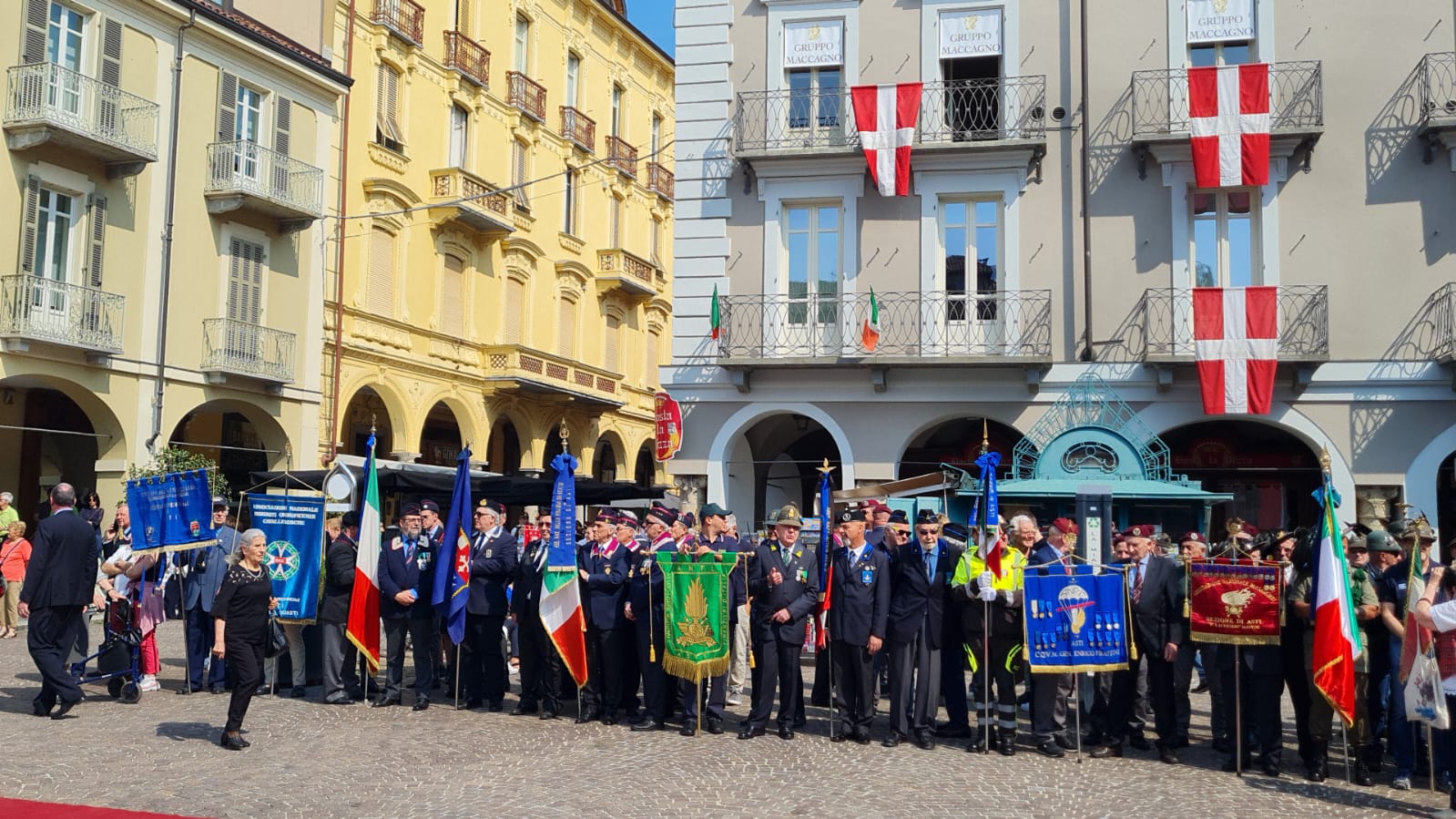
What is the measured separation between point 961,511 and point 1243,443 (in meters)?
4.65

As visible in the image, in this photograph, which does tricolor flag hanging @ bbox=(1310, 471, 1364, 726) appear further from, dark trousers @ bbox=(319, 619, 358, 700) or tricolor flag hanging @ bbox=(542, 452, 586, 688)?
dark trousers @ bbox=(319, 619, 358, 700)

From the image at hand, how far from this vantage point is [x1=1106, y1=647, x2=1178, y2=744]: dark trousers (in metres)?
10.8

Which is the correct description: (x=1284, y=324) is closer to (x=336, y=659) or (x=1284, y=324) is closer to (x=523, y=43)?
(x=336, y=659)

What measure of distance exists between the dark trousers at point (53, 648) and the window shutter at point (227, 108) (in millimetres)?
15840

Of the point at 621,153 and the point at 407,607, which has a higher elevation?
the point at 621,153

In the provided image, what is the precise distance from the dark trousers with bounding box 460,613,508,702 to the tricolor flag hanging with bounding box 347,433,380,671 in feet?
2.84

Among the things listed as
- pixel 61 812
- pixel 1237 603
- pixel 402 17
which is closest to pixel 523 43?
pixel 402 17

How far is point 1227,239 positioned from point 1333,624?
1031 centimetres

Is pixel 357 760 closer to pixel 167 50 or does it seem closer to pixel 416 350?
pixel 167 50

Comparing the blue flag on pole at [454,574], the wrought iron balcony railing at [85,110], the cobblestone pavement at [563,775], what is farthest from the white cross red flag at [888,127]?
the wrought iron balcony railing at [85,110]

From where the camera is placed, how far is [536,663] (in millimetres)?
12633

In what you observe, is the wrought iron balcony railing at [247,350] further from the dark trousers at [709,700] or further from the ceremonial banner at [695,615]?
the dark trousers at [709,700]

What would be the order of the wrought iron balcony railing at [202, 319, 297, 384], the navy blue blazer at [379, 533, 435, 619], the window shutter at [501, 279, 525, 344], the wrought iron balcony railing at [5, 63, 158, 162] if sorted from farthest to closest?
the window shutter at [501, 279, 525, 344] → the wrought iron balcony railing at [202, 319, 297, 384] → the wrought iron balcony railing at [5, 63, 158, 162] → the navy blue blazer at [379, 533, 435, 619]

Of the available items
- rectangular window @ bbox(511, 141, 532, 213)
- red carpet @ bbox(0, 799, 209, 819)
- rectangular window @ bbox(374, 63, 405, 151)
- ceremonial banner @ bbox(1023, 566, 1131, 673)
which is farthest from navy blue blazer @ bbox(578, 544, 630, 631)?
rectangular window @ bbox(511, 141, 532, 213)
